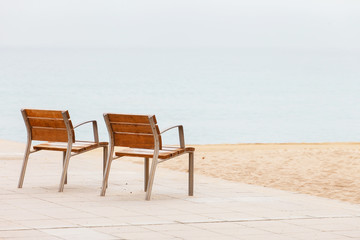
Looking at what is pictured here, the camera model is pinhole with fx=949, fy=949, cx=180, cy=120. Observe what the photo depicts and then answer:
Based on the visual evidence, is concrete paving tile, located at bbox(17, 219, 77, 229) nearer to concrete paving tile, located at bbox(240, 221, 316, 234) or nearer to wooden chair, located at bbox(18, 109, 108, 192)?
concrete paving tile, located at bbox(240, 221, 316, 234)

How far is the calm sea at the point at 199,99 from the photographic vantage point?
2116 inches

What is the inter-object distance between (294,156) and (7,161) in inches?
191

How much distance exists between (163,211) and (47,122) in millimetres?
2138

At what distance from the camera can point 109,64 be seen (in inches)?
6973

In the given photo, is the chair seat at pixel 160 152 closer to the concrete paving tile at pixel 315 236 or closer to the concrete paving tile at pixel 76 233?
the concrete paving tile at pixel 76 233

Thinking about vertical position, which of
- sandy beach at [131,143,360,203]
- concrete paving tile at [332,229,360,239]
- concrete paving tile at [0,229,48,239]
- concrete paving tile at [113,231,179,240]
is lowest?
concrete paving tile at [0,229,48,239]

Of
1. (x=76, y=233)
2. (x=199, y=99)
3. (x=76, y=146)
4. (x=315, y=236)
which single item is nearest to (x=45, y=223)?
(x=76, y=233)

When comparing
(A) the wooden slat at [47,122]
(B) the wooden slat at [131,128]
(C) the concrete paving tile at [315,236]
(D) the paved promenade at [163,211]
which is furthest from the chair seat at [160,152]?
(C) the concrete paving tile at [315,236]

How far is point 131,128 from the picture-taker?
31.6 feet

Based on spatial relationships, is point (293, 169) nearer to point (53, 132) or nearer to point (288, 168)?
point (288, 168)

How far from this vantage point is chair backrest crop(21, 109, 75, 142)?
10031mm

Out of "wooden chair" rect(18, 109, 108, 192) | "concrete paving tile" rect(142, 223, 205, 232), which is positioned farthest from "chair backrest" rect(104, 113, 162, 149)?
"concrete paving tile" rect(142, 223, 205, 232)

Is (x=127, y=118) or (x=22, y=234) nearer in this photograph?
(x=22, y=234)

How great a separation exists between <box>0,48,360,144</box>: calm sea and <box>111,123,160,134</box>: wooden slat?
108 ft
